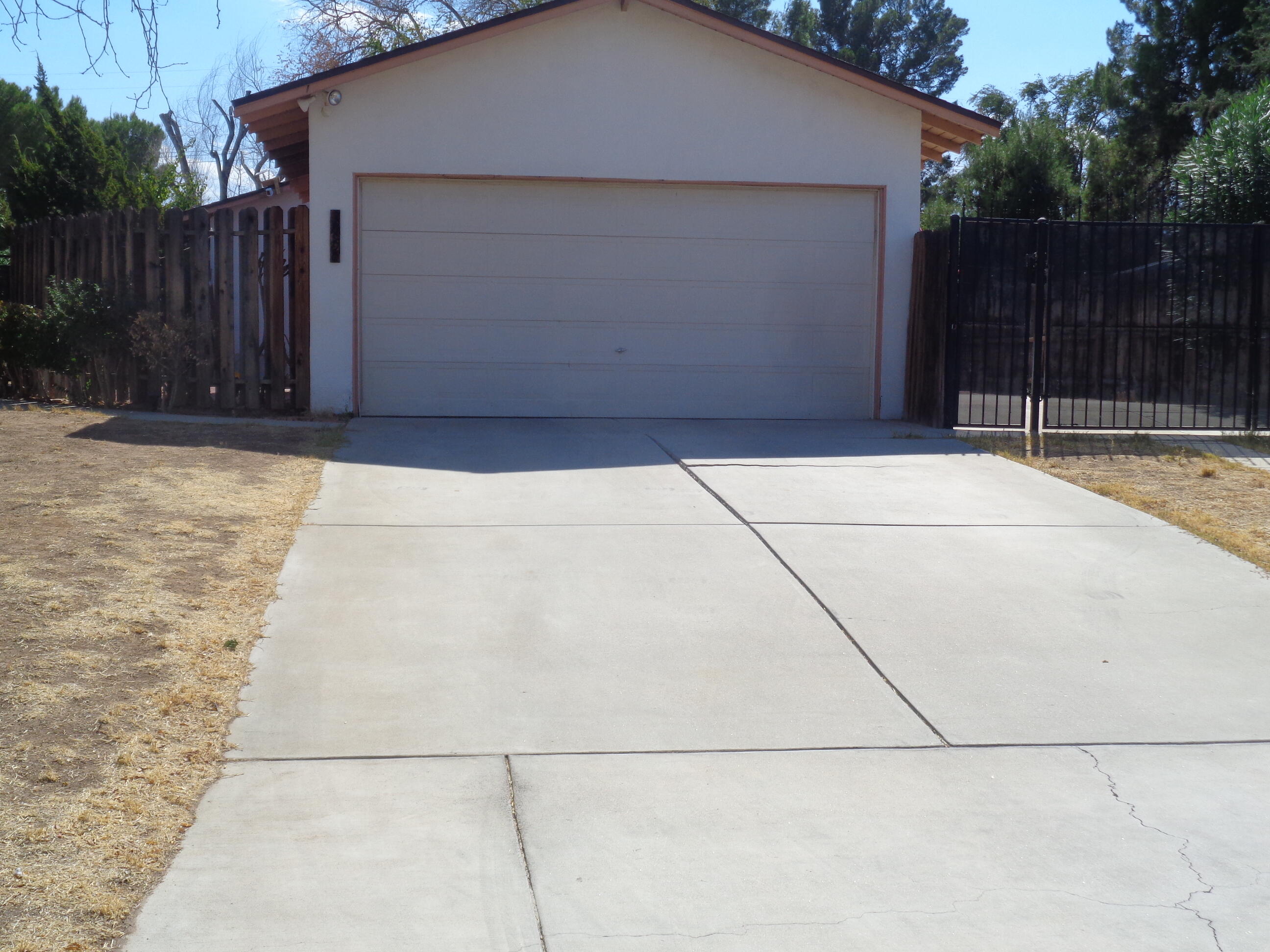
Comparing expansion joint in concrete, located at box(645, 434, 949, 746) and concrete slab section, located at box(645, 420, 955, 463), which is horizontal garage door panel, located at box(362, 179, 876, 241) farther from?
expansion joint in concrete, located at box(645, 434, 949, 746)

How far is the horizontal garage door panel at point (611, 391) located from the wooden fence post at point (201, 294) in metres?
1.57

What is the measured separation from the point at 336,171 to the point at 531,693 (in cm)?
863

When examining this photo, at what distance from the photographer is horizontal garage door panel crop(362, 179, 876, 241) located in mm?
12242

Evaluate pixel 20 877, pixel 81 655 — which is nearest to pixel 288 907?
pixel 20 877

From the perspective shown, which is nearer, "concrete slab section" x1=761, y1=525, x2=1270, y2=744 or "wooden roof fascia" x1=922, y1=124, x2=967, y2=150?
"concrete slab section" x1=761, y1=525, x2=1270, y2=744

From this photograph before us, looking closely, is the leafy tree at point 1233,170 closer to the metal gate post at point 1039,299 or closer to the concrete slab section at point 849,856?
the metal gate post at point 1039,299

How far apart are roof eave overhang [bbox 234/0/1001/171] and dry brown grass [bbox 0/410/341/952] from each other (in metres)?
4.53

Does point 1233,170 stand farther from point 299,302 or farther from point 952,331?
point 299,302

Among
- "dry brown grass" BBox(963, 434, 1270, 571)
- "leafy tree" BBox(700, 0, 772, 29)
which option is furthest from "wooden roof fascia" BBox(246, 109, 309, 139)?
"leafy tree" BBox(700, 0, 772, 29)

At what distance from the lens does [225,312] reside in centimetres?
1198

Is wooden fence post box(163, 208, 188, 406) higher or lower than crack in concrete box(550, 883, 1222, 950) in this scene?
higher

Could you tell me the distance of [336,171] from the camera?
12.0 metres

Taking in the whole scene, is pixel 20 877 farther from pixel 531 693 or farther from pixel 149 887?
pixel 531 693

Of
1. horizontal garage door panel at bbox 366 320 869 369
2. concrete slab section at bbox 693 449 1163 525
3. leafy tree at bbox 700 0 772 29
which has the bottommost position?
concrete slab section at bbox 693 449 1163 525
